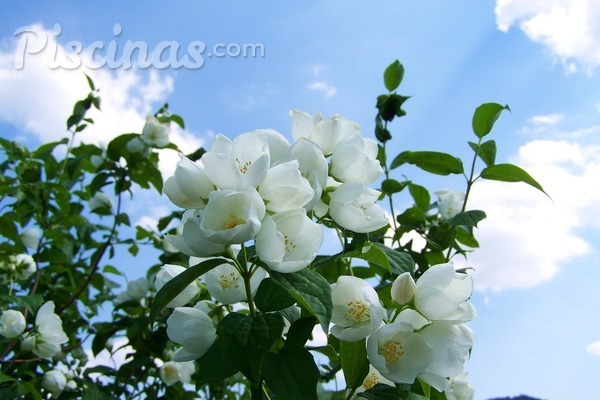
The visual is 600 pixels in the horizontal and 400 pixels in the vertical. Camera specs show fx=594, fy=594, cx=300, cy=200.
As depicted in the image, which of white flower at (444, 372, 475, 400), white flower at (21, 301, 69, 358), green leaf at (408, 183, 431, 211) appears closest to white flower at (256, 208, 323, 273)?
white flower at (444, 372, 475, 400)

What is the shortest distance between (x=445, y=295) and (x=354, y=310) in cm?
14

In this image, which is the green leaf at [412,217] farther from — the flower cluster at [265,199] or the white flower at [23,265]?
the white flower at [23,265]

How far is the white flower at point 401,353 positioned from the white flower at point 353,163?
27 cm

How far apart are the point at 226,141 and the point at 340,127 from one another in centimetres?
24

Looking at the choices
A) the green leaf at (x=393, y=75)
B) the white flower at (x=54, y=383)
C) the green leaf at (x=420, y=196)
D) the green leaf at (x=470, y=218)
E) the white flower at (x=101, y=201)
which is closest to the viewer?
the green leaf at (x=470, y=218)

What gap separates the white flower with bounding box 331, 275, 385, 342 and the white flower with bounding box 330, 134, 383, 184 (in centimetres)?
18

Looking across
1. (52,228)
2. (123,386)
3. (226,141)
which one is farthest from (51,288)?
(226,141)

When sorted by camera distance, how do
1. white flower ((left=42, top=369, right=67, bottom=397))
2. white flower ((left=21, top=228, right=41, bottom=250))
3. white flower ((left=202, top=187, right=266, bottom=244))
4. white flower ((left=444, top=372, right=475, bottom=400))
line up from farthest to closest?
white flower ((left=21, top=228, right=41, bottom=250))
white flower ((left=42, top=369, right=67, bottom=397))
white flower ((left=444, top=372, right=475, bottom=400))
white flower ((left=202, top=187, right=266, bottom=244))

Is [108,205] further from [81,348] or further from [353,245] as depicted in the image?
[353,245]

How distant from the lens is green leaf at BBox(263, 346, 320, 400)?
0.84m

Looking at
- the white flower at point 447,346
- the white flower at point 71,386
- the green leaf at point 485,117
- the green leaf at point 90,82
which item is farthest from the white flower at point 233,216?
the green leaf at point 90,82

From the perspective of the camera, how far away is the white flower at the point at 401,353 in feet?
2.92

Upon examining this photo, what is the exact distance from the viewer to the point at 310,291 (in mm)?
819

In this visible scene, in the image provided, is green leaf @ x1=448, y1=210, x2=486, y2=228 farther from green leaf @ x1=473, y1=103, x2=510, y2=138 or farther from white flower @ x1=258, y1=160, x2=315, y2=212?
white flower @ x1=258, y1=160, x2=315, y2=212
